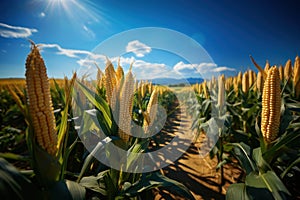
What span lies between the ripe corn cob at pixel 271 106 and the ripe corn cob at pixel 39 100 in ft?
6.75

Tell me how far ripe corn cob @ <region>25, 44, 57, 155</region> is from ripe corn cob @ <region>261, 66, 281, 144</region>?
81.0 inches

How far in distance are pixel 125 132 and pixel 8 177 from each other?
0.90m

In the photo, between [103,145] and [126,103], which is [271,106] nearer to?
[126,103]

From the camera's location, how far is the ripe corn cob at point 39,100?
0.97 metres

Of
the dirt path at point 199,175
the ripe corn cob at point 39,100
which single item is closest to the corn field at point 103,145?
the ripe corn cob at point 39,100

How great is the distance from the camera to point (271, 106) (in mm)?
1695

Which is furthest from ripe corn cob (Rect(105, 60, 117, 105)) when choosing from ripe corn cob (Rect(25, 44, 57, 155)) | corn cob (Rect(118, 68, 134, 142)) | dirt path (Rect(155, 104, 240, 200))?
dirt path (Rect(155, 104, 240, 200))

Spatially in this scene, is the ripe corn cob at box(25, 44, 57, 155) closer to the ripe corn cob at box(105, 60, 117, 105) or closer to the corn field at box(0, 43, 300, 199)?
the corn field at box(0, 43, 300, 199)

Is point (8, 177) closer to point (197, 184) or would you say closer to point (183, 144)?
point (197, 184)

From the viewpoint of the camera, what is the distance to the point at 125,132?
1576 mm

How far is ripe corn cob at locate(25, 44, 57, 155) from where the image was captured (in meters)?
0.97

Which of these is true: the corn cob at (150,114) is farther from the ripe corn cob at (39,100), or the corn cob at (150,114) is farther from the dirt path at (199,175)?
the dirt path at (199,175)

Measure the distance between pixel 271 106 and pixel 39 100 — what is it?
2.13 metres

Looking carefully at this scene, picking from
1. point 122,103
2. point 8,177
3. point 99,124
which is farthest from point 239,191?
point 8,177
